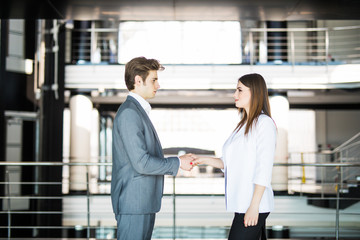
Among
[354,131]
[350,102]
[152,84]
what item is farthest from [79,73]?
[354,131]

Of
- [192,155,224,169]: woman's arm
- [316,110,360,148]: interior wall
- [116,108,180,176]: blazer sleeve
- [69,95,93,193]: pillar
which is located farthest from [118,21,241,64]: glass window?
[116,108,180,176]: blazer sleeve

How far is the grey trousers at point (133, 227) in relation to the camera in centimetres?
52

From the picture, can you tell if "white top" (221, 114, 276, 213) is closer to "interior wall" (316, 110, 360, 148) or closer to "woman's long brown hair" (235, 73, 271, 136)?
"woman's long brown hair" (235, 73, 271, 136)

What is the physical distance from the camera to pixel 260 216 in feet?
1.73

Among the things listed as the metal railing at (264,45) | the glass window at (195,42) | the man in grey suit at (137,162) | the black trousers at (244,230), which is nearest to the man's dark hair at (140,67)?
the man in grey suit at (137,162)

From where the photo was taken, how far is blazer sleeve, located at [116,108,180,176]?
1.66 feet

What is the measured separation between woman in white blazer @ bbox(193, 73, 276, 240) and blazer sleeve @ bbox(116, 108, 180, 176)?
0.28 ft

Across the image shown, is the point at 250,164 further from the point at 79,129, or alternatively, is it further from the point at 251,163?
the point at 79,129

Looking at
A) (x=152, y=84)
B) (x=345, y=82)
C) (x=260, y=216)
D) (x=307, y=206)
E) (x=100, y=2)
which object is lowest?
(x=307, y=206)

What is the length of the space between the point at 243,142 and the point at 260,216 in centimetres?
9

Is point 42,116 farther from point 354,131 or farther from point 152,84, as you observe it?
point 354,131

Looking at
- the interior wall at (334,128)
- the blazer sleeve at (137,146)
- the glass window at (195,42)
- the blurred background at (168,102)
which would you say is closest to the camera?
the blazer sleeve at (137,146)

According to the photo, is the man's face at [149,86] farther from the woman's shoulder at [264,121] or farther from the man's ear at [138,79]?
the woman's shoulder at [264,121]

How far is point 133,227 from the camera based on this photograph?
1.70ft
